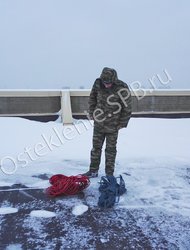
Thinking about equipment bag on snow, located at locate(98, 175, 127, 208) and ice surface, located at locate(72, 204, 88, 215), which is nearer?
ice surface, located at locate(72, 204, 88, 215)

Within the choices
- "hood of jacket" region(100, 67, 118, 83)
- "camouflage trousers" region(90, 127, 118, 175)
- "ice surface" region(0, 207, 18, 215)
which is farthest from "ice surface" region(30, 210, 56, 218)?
"hood of jacket" region(100, 67, 118, 83)

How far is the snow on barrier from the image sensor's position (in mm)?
10453

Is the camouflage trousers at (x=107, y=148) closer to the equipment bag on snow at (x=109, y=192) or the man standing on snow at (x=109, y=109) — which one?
the man standing on snow at (x=109, y=109)

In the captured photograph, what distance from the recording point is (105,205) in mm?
3943

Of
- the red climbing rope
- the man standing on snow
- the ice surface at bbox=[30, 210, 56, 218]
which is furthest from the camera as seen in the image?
the man standing on snow

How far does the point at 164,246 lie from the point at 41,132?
5754 mm

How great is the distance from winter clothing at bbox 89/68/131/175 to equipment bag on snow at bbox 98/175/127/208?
541mm

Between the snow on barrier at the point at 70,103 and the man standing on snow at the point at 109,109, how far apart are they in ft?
16.0

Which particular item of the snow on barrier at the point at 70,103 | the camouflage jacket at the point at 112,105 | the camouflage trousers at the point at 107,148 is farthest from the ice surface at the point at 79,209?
the snow on barrier at the point at 70,103

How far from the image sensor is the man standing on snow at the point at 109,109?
4.66 meters

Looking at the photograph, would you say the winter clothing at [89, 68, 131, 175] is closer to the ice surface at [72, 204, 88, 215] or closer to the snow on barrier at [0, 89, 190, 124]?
the ice surface at [72, 204, 88, 215]

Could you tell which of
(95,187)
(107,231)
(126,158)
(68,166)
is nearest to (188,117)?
(126,158)

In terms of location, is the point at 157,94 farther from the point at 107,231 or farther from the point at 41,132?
the point at 107,231

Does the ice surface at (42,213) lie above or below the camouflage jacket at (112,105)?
below
